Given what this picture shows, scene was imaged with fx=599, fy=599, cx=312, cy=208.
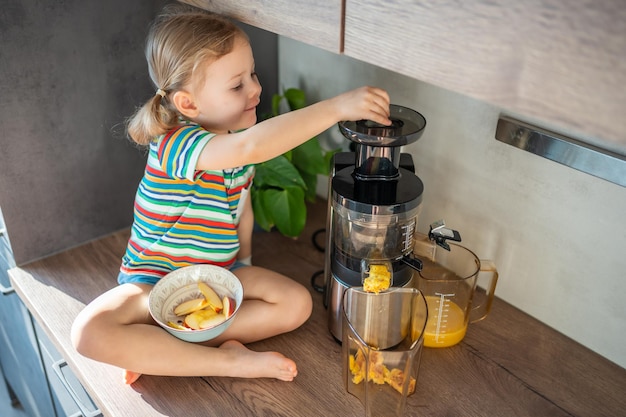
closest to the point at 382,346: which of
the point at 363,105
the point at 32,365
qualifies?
the point at 363,105

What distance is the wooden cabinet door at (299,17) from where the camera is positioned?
65cm

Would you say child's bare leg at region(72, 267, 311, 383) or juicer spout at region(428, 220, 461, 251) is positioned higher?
juicer spout at region(428, 220, 461, 251)

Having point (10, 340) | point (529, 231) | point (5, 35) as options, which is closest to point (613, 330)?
point (529, 231)

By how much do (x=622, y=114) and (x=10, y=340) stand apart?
137 centimetres

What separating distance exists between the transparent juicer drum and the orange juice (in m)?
0.13

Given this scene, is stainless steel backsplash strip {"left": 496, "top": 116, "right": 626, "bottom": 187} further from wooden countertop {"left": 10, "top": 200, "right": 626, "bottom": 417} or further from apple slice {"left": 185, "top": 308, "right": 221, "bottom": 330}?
apple slice {"left": 185, "top": 308, "right": 221, "bottom": 330}

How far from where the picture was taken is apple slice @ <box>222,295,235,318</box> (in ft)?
3.10

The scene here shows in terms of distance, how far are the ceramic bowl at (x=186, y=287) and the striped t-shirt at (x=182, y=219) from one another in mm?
54

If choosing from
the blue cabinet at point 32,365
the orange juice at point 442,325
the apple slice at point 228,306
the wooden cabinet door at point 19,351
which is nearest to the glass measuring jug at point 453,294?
the orange juice at point 442,325

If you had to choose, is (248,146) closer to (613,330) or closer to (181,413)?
(181,413)

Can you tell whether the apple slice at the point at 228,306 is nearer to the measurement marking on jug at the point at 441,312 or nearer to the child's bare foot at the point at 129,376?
the child's bare foot at the point at 129,376

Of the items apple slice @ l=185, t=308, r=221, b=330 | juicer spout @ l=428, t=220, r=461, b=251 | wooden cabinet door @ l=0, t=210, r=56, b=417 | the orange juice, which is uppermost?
juicer spout @ l=428, t=220, r=461, b=251

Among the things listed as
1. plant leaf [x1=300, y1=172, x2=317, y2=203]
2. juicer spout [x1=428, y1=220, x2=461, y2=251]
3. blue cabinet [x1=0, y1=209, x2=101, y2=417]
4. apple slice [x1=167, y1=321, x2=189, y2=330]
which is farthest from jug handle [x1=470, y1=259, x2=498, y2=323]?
blue cabinet [x1=0, y1=209, x2=101, y2=417]

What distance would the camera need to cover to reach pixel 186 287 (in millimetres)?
1004
